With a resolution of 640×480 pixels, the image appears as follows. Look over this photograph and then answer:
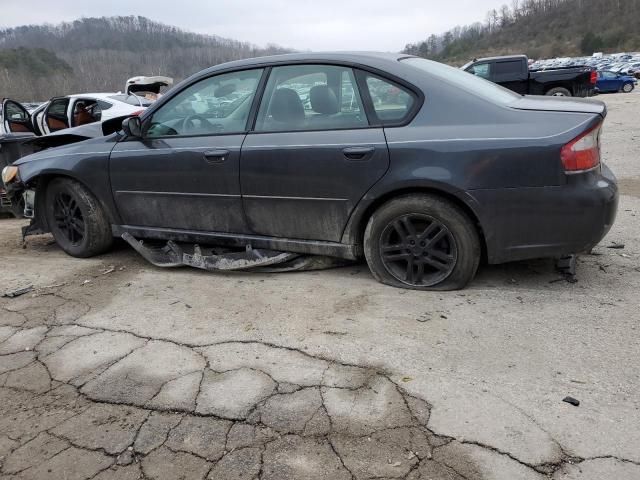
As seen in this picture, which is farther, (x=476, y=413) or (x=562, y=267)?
(x=562, y=267)

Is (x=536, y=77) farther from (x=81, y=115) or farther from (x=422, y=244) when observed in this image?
(x=422, y=244)

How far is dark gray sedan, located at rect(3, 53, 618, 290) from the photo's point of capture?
9.98ft

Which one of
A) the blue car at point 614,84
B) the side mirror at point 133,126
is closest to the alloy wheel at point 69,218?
the side mirror at point 133,126

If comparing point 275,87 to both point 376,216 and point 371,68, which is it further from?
point 376,216

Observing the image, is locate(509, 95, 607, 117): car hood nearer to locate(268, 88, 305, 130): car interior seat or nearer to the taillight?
the taillight

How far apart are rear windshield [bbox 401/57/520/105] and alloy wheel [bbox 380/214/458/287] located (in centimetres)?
Answer: 89

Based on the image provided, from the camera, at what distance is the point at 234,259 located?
3.96m

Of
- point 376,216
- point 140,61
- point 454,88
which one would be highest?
point 140,61

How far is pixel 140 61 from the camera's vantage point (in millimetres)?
83250

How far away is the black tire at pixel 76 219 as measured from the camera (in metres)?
4.44

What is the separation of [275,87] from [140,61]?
8931 cm

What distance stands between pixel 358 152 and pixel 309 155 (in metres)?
0.35

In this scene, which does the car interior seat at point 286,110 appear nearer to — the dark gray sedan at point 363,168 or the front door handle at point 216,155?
the dark gray sedan at point 363,168

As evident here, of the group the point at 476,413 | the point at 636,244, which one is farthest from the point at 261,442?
the point at 636,244
